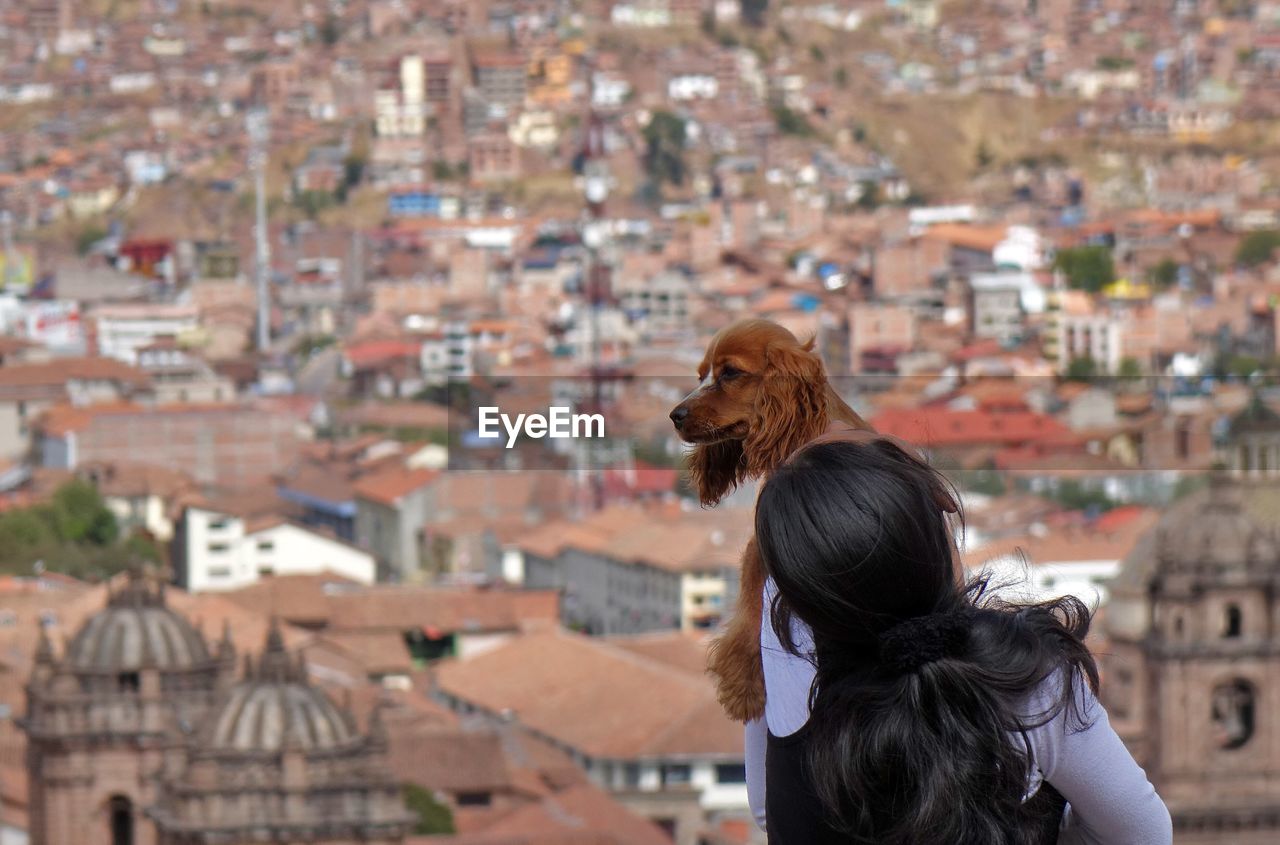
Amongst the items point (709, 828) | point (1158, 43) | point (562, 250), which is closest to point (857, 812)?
point (709, 828)

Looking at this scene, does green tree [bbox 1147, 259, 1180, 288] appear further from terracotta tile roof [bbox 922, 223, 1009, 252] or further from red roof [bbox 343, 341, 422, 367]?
red roof [bbox 343, 341, 422, 367]

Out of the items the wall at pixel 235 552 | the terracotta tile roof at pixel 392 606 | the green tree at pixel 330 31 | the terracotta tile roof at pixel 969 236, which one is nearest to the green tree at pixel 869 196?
the terracotta tile roof at pixel 969 236

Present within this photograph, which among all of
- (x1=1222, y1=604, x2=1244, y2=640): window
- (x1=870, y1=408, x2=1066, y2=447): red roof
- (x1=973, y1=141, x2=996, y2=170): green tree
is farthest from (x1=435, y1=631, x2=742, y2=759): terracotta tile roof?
(x1=973, y1=141, x2=996, y2=170): green tree

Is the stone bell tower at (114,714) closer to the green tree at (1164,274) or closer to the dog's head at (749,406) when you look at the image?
the dog's head at (749,406)

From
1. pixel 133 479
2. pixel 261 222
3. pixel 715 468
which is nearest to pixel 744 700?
pixel 715 468

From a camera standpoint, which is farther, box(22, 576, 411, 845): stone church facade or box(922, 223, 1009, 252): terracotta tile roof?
box(922, 223, 1009, 252): terracotta tile roof

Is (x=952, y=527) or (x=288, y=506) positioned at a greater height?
(x=952, y=527)

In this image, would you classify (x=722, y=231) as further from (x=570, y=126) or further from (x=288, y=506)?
(x=288, y=506)
